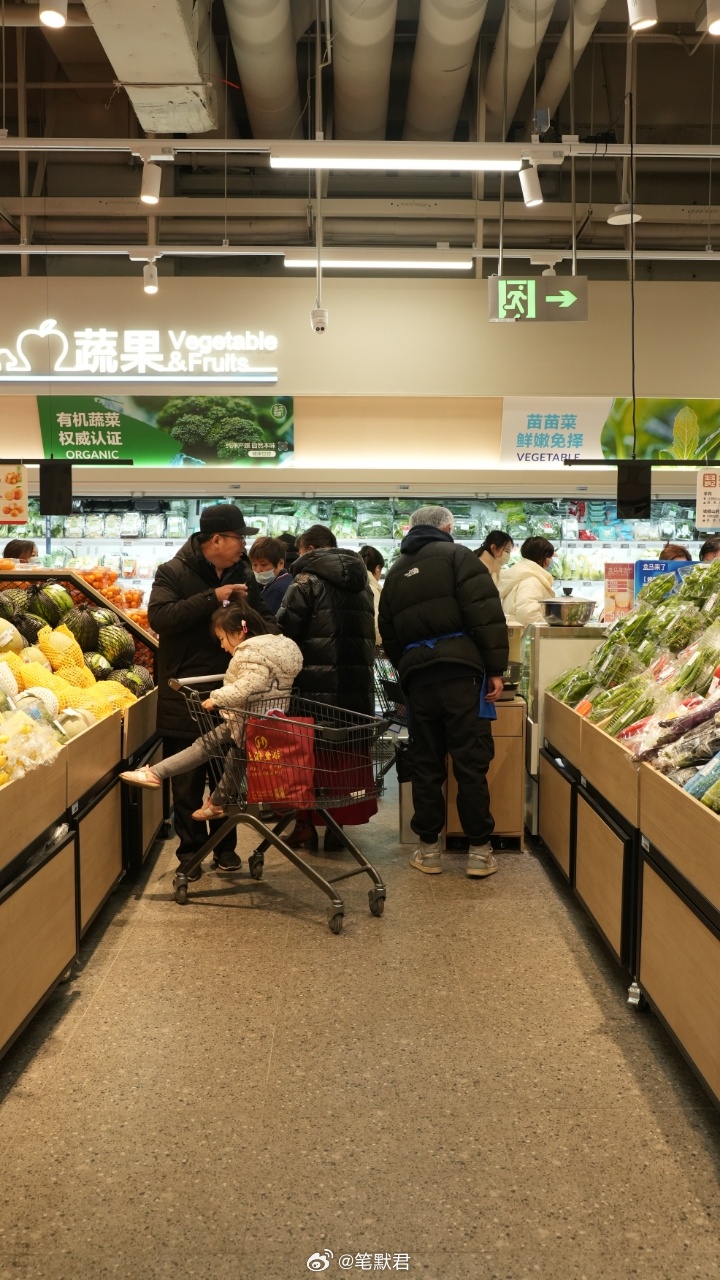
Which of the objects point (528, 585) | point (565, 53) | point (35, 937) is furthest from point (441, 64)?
point (35, 937)

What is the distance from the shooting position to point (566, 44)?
25.4ft

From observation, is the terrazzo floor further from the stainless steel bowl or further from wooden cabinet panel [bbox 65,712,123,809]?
the stainless steel bowl

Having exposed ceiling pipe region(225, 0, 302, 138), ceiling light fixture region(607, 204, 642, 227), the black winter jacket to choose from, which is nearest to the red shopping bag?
the black winter jacket

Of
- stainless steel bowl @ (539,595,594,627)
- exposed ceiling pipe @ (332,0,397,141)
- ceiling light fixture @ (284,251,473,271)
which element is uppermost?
exposed ceiling pipe @ (332,0,397,141)

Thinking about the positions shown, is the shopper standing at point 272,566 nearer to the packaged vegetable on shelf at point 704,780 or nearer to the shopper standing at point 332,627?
the shopper standing at point 332,627

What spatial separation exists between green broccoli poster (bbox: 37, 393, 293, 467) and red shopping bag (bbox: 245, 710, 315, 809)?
5312mm

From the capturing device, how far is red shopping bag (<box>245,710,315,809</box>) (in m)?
4.31

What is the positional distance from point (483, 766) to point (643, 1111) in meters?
2.38

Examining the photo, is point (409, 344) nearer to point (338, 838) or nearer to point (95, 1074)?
point (338, 838)

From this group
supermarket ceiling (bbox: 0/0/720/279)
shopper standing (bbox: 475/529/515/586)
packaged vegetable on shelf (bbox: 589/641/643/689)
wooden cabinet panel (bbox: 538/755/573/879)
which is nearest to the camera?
wooden cabinet panel (bbox: 538/755/573/879)

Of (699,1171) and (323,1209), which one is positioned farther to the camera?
(699,1171)

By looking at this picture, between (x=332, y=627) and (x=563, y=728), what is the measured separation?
131cm

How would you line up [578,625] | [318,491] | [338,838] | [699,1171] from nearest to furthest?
1. [699,1171]
2. [338,838]
3. [578,625]
4. [318,491]

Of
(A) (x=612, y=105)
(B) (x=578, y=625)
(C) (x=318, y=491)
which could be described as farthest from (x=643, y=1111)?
(A) (x=612, y=105)
